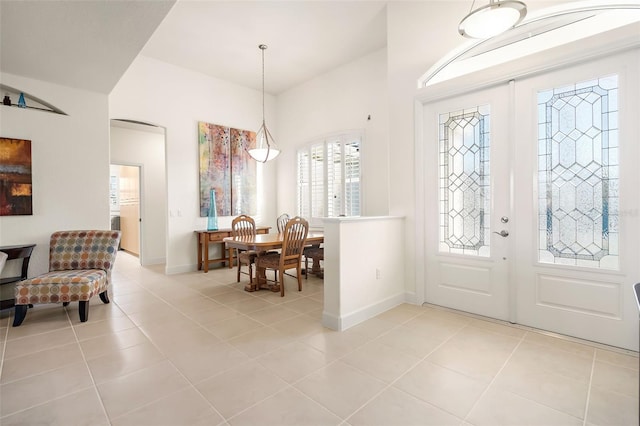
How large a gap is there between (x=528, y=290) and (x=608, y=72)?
1.96 meters

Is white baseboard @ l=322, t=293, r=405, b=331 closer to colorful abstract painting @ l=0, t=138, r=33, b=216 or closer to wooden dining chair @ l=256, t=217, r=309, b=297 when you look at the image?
wooden dining chair @ l=256, t=217, r=309, b=297

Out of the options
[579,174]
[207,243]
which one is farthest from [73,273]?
[579,174]

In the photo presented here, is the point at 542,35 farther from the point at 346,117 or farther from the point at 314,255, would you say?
the point at 314,255

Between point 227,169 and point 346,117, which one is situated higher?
point 346,117

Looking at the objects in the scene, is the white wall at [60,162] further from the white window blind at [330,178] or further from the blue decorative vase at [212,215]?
the white window blind at [330,178]

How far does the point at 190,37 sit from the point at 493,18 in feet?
13.8

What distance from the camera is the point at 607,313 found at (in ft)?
8.20

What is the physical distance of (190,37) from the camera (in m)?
4.56

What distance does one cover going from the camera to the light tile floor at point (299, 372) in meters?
1.73

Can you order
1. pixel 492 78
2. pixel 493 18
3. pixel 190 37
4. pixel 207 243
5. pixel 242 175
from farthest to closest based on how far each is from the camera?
pixel 242 175 < pixel 207 243 < pixel 190 37 < pixel 492 78 < pixel 493 18

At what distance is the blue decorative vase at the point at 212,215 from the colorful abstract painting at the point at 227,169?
77 mm

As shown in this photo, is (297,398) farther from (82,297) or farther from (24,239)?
(24,239)

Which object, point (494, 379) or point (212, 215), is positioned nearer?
point (494, 379)

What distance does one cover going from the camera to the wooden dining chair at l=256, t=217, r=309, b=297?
4.06 meters
